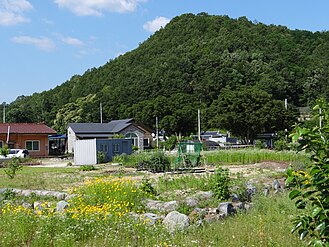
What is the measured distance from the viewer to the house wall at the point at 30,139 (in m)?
49.4

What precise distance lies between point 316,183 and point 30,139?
50.5 metres

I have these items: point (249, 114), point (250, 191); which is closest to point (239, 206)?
point (250, 191)

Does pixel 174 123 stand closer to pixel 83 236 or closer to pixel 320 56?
pixel 320 56

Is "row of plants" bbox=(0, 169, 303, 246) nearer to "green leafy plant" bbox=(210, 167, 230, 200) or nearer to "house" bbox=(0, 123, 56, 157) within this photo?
"green leafy plant" bbox=(210, 167, 230, 200)

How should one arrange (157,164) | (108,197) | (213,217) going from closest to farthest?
(213,217) → (108,197) → (157,164)

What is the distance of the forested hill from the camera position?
64875 millimetres

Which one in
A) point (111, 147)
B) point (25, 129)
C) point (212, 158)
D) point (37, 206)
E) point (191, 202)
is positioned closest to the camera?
point (191, 202)

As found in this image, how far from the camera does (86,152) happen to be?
117 feet

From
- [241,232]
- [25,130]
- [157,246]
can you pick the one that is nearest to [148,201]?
[241,232]

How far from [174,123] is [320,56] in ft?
77.5

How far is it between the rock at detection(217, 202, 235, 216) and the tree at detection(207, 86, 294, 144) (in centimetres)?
4226

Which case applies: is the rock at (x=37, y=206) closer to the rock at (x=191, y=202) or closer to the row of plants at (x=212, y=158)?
the rock at (x=191, y=202)

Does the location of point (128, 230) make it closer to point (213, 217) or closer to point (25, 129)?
point (213, 217)

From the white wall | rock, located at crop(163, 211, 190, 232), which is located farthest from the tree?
rock, located at crop(163, 211, 190, 232)
